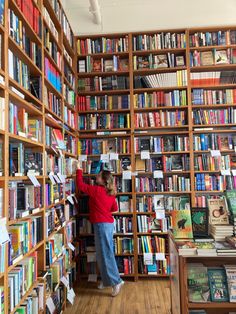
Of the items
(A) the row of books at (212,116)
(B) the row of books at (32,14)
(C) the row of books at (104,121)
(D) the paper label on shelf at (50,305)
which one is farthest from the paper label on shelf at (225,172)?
(B) the row of books at (32,14)

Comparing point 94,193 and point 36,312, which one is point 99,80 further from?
point 36,312

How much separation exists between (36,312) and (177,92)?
325cm

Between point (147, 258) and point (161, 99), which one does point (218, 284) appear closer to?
point (147, 258)

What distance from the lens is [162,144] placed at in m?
3.91

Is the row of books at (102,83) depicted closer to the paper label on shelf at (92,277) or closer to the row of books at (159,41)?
the row of books at (159,41)

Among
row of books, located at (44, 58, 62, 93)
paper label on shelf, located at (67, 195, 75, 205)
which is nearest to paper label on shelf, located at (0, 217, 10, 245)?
row of books, located at (44, 58, 62, 93)

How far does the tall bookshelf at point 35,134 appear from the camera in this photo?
64.9 inches

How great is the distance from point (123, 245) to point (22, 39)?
9.66 ft

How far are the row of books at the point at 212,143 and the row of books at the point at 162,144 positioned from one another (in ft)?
0.54

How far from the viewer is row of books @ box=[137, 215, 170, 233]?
12.5 feet

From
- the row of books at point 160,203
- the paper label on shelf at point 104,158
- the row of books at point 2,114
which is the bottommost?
the row of books at point 160,203

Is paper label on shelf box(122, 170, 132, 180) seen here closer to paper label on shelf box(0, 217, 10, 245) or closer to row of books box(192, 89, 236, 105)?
row of books box(192, 89, 236, 105)

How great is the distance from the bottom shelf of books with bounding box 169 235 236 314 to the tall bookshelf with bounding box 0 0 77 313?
43.5 inches

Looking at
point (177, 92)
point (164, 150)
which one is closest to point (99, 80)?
point (177, 92)
